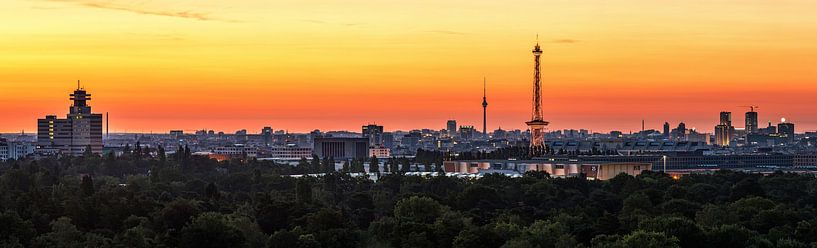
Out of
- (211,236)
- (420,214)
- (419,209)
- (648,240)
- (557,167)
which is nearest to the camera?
(648,240)

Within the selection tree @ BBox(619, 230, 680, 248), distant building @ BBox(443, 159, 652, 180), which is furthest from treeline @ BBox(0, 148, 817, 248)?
distant building @ BBox(443, 159, 652, 180)

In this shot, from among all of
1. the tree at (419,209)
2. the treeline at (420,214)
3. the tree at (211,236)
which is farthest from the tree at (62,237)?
the tree at (419,209)

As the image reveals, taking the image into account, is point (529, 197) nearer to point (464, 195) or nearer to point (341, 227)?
point (464, 195)

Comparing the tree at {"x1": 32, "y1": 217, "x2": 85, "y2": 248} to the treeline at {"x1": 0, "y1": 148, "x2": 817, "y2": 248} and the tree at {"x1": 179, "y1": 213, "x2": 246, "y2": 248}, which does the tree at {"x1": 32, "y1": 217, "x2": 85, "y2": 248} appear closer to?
the treeline at {"x1": 0, "y1": 148, "x2": 817, "y2": 248}

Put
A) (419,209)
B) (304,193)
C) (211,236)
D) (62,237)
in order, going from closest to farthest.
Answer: (211,236) → (62,237) → (419,209) → (304,193)

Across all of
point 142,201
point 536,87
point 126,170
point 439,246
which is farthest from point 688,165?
point 439,246

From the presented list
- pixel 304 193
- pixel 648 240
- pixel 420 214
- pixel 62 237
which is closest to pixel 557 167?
pixel 304 193

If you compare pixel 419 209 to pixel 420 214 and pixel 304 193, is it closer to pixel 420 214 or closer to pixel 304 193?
pixel 420 214

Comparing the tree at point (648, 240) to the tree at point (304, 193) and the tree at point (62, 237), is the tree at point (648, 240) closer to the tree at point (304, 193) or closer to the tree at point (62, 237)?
the tree at point (62, 237)
